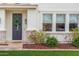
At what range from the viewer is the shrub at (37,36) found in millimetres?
22975

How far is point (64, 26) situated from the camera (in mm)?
24625

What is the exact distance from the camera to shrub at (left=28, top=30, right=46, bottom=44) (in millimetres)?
22975

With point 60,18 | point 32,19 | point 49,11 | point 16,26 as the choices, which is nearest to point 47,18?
point 49,11

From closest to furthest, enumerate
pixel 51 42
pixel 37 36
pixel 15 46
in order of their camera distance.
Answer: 1. pixel 15 46
2. pixel 51 42
3. pixel 37 36

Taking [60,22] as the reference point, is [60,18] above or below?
above

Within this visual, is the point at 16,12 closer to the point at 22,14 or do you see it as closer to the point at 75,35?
the point at 22,14

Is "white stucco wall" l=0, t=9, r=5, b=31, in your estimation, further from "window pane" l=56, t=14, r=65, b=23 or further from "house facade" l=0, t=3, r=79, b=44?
"window pane" l=56, t=14, r=65, b=23

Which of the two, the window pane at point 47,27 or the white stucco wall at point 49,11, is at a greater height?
the white stucco wall at point 49,11

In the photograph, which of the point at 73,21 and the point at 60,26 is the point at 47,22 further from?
the point at 73,21

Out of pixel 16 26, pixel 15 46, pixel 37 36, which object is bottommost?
pixel 15 46

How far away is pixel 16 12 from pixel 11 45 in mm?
3739

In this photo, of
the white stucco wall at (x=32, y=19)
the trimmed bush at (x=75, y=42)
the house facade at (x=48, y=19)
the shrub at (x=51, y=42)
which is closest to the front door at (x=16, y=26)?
the house facade at (x=48, y=19)

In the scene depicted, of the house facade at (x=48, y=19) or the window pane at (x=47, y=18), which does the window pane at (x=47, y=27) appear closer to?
the house facade at (x=48, y=19)

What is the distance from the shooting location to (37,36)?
2297 cm
